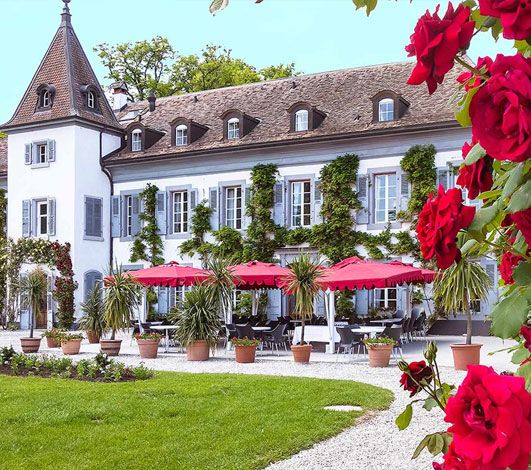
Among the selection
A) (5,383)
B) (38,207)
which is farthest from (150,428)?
(38,207)

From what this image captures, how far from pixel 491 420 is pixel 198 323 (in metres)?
14.7

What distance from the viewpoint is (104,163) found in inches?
1093

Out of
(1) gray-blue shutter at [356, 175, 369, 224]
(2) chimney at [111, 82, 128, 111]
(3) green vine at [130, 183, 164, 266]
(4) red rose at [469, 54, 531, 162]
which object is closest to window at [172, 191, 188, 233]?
(3) green vine at [130, 183, 164, 266]

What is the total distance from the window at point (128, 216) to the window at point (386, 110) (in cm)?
974

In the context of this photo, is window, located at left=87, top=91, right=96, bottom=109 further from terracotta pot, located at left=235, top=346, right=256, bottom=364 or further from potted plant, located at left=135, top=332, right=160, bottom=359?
terracotta pot, located at left=235, top=346, right=256, bottom=364

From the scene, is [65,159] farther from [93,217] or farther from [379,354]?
[379,354]

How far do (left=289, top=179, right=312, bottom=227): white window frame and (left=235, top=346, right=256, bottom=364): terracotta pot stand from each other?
9.76 metres

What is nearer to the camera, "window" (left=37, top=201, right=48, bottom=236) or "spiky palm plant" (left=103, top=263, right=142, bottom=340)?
"spiky palm plant" (left=103, top=263, right=142, bottom=340)

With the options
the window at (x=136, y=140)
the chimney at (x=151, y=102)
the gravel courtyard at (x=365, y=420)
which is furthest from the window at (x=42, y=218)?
the gravel courtyard at (x=365, y=420)

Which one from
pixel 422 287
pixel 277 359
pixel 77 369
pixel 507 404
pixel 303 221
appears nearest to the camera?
pixel 507 404

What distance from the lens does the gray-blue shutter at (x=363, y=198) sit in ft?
75.6

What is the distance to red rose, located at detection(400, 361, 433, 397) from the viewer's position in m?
2.01

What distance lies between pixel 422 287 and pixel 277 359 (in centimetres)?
787

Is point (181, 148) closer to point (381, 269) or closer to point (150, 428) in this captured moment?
point (381, 269)
